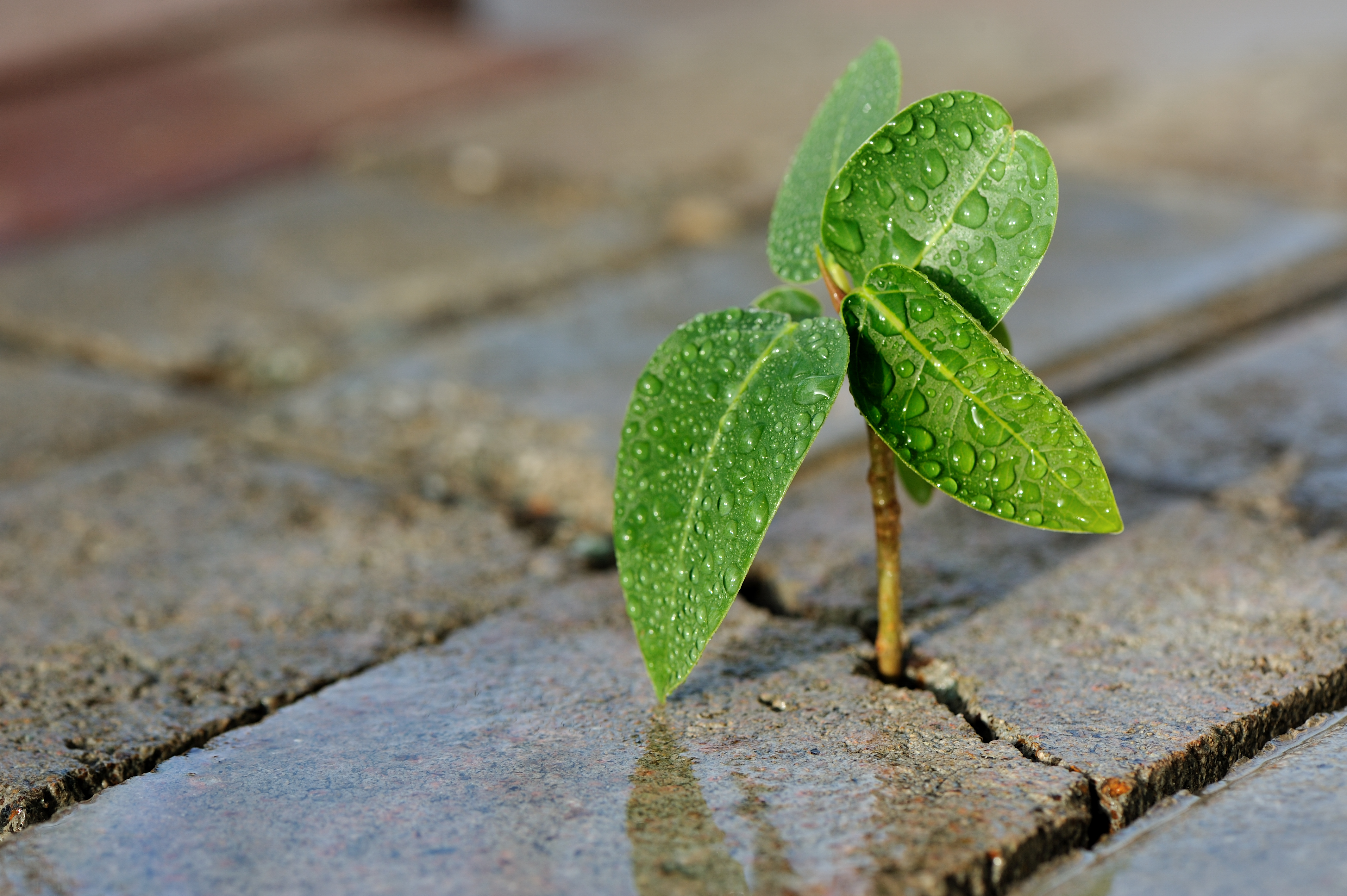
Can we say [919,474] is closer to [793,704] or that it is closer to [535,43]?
→ [793,704]

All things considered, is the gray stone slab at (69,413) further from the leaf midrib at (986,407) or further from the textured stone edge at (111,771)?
the leaf midrib at (986,407)

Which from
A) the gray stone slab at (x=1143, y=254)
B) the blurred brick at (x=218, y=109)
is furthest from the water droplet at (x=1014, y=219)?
the blurred brick at (x=218, y=109)

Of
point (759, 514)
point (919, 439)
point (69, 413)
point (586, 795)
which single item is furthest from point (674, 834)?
point (69, 413)

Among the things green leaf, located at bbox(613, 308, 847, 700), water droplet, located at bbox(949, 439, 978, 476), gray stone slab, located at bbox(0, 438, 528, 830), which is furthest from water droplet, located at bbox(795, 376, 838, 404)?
gray stone slab, located at bbox(0, 438, 528, 830)

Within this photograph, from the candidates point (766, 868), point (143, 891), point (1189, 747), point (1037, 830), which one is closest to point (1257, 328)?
point (1189, 747)

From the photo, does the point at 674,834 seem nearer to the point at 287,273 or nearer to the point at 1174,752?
the point at 1174,752

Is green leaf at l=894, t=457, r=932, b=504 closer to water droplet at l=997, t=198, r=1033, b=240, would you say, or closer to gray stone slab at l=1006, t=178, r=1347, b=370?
water droplet at l=997, t=198, r=1033, b=240

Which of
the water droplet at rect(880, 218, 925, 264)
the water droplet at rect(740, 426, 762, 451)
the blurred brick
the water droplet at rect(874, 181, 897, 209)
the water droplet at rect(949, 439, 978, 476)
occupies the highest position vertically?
the blurred brick
